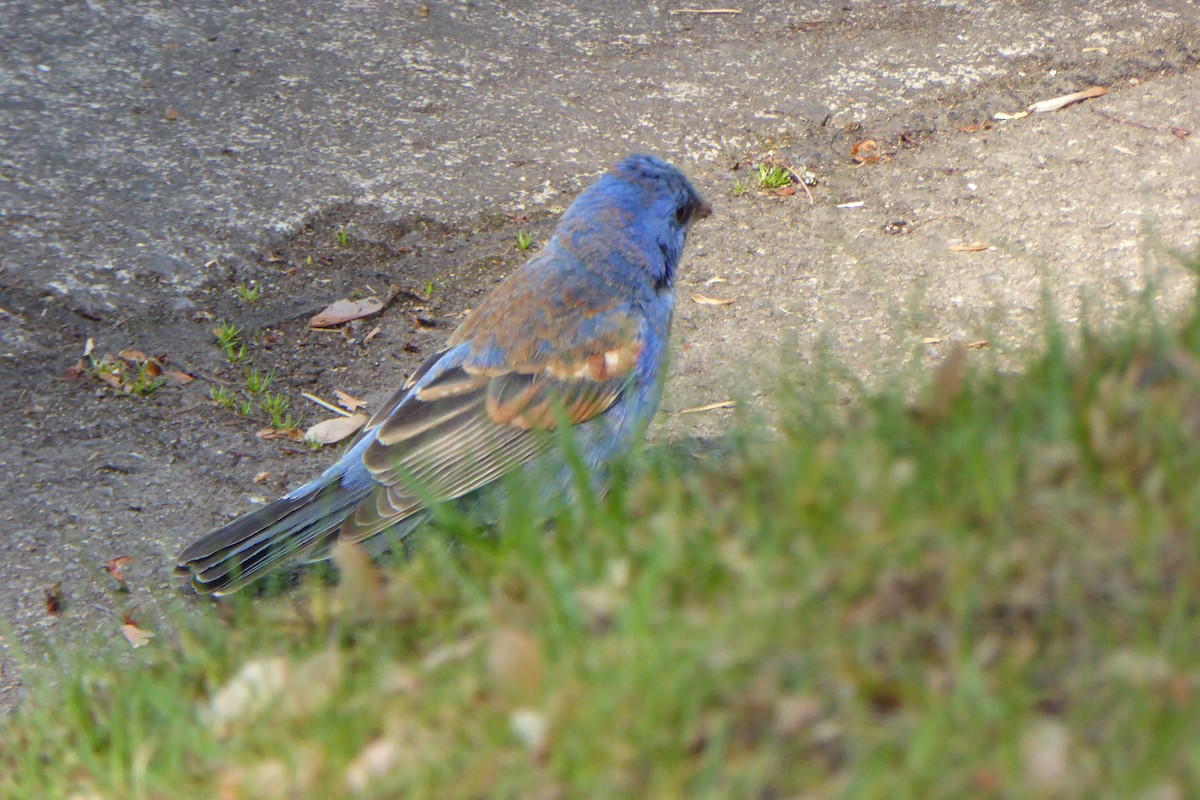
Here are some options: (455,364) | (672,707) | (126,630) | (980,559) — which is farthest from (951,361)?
(126,630)

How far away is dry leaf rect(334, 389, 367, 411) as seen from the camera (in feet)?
15.9

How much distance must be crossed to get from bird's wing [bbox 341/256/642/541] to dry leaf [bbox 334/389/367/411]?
2.18 ft

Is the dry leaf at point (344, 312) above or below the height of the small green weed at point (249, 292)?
below

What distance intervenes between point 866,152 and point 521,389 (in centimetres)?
292

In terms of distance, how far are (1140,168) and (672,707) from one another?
5071mm

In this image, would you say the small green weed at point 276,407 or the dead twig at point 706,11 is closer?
the small green weed at point 276,407

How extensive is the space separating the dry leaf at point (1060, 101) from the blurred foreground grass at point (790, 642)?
14.1 ft

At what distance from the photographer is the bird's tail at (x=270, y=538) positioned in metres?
3.77

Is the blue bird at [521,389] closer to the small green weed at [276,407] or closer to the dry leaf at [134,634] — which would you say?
the dry leaf at [134,634]

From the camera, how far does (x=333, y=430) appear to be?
15.3ft

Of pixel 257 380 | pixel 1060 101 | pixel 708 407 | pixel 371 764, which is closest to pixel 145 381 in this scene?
pixel 257 380

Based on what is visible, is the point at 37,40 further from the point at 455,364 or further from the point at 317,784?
the point at 317,784

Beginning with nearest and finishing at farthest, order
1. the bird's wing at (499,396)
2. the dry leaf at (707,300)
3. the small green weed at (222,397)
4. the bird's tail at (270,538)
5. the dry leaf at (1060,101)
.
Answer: the bird's tail at (270,538) < the bird's wing at (499,396) < the small green weed at (222,397) < the dry leaf at (707,300) < the dry leaf at (1060,101)

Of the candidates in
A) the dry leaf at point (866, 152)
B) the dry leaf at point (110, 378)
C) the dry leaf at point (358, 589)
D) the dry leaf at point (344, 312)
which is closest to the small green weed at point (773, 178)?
the dry leaf at point (866, 152)
